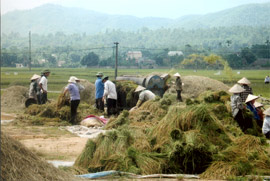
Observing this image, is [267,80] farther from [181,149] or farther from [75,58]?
[75,58]

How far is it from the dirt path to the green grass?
8385 mm

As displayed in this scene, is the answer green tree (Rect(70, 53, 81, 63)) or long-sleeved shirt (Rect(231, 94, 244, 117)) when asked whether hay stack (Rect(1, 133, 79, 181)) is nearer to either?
long-sleeved shirt (Rect(231, 94, 244, 117))

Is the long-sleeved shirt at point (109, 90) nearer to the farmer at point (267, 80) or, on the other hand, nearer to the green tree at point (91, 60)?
the farmer at point (267, 80)

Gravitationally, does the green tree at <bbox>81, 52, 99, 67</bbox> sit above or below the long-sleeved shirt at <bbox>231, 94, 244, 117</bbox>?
below

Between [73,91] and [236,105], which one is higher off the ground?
[236,105]

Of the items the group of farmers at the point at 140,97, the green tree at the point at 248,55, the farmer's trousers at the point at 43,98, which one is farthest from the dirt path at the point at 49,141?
the green tree at the point at 248,55

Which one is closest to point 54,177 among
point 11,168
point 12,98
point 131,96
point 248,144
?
point 11,168

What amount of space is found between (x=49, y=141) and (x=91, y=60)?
2851 cm

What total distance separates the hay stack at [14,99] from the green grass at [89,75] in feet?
20.4

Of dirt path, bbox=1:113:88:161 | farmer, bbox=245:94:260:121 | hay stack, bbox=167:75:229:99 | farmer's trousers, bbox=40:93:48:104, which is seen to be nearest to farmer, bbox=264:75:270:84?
hay stack, bbox=167:75:229:99

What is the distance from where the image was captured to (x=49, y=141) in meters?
11.3

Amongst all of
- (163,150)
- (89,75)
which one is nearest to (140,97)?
(163,150)

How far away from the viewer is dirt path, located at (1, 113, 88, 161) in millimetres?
9625

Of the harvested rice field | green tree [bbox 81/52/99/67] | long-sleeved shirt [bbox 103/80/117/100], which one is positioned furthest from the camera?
green tree [bbox 81/52/99/67]
